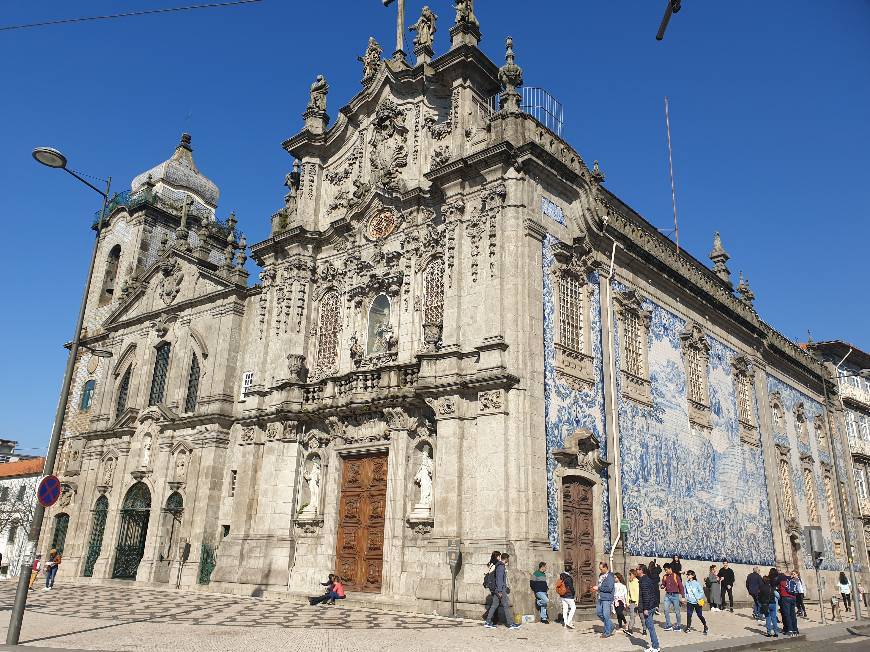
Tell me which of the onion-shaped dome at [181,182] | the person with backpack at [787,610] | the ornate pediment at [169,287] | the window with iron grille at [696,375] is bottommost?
the person with backpack at [787,610]

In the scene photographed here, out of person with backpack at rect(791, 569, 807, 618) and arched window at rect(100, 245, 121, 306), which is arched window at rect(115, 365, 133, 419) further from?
person with backpack at rect(791, 569, 807, 618)

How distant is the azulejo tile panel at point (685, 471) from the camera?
2155 centimetres

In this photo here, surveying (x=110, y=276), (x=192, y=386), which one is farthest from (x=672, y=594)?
(x=110, y=276)

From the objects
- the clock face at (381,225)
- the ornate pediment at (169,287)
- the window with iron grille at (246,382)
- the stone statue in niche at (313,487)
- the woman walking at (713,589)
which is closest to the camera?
A: the woman walking at (713,589)

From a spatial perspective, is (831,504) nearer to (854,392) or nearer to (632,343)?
(854,392)

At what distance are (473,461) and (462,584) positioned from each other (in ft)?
10.1

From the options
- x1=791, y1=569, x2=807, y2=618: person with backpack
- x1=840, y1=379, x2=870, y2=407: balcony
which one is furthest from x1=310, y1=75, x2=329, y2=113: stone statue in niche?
x1=840, y1=379, x2=870, y2=407: balcony

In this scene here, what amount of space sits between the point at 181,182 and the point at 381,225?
25.1m

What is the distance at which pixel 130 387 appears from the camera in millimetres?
31891

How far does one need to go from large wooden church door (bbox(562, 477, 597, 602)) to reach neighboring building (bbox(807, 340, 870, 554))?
27844 mm

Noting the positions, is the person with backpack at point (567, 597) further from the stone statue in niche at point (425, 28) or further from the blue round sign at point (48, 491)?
the stone statue in niche at point (425, 28)

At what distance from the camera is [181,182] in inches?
1732

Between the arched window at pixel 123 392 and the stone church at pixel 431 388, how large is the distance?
81 mm

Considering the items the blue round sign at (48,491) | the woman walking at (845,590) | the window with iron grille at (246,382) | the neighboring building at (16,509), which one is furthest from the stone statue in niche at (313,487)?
the neighboring building at (16,509)
